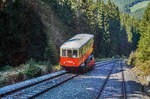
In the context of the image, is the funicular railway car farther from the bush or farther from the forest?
the forest

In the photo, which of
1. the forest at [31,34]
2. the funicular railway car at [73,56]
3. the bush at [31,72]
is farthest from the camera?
the forest at [31,34]

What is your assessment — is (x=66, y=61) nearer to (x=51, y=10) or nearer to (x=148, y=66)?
(x=148, y=66)

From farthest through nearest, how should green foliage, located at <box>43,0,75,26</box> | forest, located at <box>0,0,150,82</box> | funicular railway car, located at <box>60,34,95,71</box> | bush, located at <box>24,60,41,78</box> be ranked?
green foliage, located at <box>43,0,75,26</box> → forest, located at <box>0,0,150,82</box> → funicular railway car, located at <box>60,34,95,71</box> → bush, located at <box>24,60,41,78</box>

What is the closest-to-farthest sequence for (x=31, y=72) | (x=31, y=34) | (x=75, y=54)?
1. (x=31, y=72)
2. (x=75, y=54)
3. (x=31, y=34)

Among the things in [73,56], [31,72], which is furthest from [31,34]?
[31,72]

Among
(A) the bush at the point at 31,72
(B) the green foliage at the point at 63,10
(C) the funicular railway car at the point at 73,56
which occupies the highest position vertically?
(B) the green foliage at the point at 63,10

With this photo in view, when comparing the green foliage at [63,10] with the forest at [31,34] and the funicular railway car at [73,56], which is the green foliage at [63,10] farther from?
the funicular railway car at [73,56]

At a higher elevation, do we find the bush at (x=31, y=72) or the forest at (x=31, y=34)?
the forest at (x=31, y=34)

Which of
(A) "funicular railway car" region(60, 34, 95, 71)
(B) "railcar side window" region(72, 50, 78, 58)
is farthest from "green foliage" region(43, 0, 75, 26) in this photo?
(B) "railcar side window" region(72, 50, 78, 58)

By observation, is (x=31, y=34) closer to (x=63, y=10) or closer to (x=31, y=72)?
(x=31, y=72)

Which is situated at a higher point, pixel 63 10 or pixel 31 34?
pixel 63 10

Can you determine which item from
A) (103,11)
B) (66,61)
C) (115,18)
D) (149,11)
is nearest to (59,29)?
(149,11)

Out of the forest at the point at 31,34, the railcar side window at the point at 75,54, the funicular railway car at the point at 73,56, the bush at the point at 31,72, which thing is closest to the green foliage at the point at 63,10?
the forest at the point at 31,34

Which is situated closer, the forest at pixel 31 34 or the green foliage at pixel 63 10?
the forest at pixel 31 34
